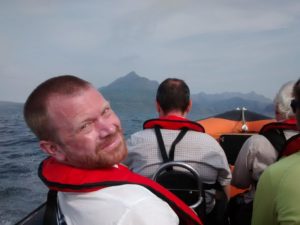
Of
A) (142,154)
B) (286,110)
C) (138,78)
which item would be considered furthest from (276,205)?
(138,78)

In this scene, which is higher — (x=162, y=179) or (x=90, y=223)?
(x=90, y=223)

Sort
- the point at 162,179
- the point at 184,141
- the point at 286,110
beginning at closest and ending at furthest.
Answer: the point at 162,179 → the point at 184,141 → the point at 286,110

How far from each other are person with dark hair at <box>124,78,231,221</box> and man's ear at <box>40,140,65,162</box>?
3.84 ft

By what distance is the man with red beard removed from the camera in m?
0.94

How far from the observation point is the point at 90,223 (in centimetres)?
94

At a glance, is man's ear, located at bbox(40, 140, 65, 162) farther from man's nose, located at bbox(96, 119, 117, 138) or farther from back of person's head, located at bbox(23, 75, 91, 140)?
man's nose, located at bbox(96, 119, 117, 138)

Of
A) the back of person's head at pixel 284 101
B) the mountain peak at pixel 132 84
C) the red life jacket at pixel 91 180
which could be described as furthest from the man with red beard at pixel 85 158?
the mountain peak at pixel 132 84

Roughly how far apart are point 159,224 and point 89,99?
0.44m

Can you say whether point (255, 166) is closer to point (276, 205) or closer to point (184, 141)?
point (184, 141)

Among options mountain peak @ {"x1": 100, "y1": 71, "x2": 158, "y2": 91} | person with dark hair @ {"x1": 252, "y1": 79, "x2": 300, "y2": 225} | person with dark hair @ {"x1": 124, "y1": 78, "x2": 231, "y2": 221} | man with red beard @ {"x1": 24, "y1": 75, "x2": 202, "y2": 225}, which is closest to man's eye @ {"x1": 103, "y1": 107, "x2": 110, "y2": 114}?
man with red beard @ {"x1": 24, "y1": 75, "x2": 202, "y2": 225}

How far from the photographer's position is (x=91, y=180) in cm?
99

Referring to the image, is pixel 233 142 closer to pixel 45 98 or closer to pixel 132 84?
pixel 45 98

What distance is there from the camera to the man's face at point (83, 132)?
105 centimetres

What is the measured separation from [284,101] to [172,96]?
786 mm
